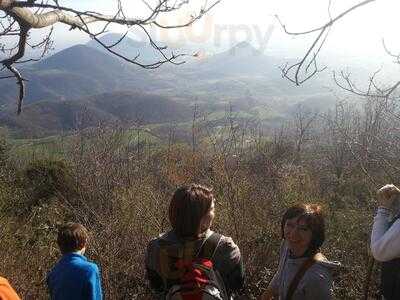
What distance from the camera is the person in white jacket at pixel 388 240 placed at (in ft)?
7.36

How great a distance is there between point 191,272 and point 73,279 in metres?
1.21

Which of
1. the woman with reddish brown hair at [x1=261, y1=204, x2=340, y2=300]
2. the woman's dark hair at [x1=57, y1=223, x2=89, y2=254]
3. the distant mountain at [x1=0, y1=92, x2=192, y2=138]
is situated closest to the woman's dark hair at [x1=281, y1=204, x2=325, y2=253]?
the woman with reddish brown hair at [x1=261, y1=204, x2=340, y2=300]

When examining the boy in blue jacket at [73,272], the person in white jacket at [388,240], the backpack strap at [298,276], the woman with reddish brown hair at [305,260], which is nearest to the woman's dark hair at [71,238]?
the boy in blue jacket at [73,272]

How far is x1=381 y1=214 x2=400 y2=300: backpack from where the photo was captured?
2355mm

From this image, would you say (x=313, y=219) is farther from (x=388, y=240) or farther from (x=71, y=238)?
(x=71, y=238)

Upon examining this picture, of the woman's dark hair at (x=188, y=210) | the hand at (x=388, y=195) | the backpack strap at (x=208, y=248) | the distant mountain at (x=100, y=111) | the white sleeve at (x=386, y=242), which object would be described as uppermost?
the woman's dark hair at (x=188, y=210)

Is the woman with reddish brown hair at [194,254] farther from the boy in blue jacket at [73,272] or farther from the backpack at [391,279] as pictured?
the boy in blue jacket at [73,272]

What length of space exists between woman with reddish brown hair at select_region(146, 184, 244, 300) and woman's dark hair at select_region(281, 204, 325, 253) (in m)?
0.38

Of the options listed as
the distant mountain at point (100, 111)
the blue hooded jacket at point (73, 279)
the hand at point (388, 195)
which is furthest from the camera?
the distant mountain at point (100, 111)

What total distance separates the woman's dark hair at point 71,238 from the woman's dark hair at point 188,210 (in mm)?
1053

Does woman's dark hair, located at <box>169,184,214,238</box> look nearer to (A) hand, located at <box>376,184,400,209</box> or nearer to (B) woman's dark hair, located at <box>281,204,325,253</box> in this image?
(B) woman's dark hair, located at <box>281,204,325,253</box>

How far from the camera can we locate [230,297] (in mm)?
2232

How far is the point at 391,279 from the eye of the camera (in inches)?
94.0

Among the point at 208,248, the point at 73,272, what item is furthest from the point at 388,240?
the point at 73,272
